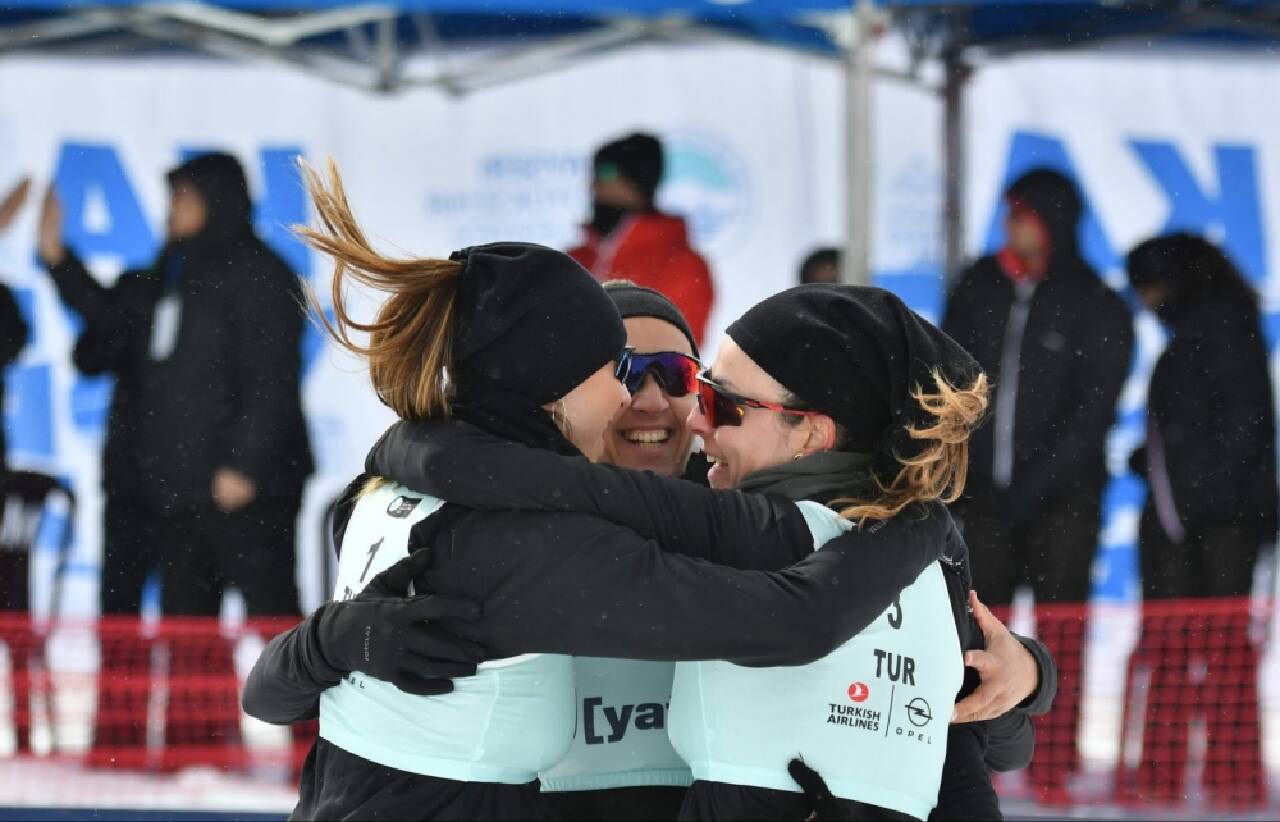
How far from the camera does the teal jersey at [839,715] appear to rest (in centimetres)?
195

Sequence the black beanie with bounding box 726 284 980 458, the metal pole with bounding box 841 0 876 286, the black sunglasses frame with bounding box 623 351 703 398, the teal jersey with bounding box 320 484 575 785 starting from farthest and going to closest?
1. the metal pole with bounding box 841 0 876 286
2. the black sunglasses frame with bounding box 623 351 703 398
3. the black beanie with bounding box 726 284 980 458
4. the teal jersey with bounding box 320 484 575 785

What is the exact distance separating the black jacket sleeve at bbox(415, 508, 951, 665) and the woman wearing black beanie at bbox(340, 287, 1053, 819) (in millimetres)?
17

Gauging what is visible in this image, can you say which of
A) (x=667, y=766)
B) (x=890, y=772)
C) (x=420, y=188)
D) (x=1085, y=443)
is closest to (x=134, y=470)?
(x=420, y=188)

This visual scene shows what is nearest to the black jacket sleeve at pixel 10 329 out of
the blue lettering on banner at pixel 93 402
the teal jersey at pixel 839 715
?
the blue lettering on banner at pixel 93 402

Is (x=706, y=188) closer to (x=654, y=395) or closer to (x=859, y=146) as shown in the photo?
(x=859, y=146)

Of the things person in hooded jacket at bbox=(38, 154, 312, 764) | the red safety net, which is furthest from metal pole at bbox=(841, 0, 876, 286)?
the red safety net

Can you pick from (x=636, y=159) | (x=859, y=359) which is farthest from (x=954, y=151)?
(x=859, y=359)

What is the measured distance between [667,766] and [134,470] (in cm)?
406

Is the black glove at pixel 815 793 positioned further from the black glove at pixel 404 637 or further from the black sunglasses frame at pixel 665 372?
the black sunglasses frame at pixel 665 372

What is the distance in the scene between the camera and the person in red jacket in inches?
227

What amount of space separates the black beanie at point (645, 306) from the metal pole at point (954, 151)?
10.0 feet

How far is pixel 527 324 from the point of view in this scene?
82.4 inches

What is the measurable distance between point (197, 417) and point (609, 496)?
4.13 meters

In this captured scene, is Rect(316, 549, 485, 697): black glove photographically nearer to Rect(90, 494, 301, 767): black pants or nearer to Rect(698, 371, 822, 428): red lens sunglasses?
Rect(698, 371, 822, 428): red lens sunglasses
